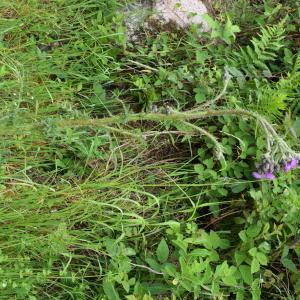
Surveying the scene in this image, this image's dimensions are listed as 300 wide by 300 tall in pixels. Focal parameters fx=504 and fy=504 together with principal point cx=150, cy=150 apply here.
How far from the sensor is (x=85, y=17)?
9.96 ft

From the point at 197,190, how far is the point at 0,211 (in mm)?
1033

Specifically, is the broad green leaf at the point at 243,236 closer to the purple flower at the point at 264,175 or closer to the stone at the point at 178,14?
the purple flower at the point at 264,175

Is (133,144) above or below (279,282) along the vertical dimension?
above

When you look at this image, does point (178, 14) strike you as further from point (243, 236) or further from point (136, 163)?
point (243, 236)

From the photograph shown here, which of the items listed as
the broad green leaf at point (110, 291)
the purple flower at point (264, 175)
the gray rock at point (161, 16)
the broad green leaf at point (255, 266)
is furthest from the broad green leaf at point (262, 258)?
the gray rock at point (161, 16)

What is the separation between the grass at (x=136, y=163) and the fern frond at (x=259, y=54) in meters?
0.01

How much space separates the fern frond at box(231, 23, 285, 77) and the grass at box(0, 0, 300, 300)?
0.01m

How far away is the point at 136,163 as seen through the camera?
279 centimetres

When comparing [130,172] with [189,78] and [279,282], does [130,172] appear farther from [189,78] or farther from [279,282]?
[279,282]

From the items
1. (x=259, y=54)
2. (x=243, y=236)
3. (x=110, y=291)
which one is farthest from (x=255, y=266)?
(x=259, y=54)

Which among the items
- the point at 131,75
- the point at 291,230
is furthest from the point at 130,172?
the point at 291,230

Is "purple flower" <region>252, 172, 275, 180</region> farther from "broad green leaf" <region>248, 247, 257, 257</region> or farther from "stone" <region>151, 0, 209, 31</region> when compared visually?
"stone" <region>151, 0, 209, 31</region>

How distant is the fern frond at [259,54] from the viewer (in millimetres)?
3027

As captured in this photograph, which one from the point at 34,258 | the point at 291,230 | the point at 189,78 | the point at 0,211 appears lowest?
the point at 34,258
